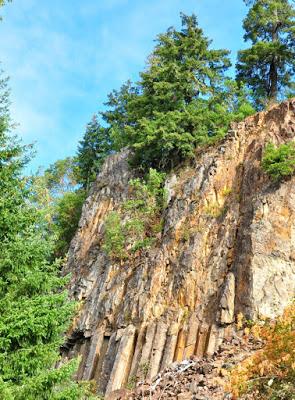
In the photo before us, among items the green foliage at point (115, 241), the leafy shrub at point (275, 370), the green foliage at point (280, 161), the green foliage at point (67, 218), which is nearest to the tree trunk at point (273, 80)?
the green foliage at point (280, 161)

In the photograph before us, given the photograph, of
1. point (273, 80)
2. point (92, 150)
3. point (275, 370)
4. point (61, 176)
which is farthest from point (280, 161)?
point (61, 176)

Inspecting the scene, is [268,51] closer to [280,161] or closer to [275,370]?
[280,161]

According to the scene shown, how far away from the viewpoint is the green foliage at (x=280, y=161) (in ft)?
61.5

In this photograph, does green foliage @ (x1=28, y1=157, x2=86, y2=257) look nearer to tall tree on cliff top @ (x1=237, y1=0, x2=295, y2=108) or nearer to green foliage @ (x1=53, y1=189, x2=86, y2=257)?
green foliage @ (x1=53, y1=189, x2=86, y2=257)

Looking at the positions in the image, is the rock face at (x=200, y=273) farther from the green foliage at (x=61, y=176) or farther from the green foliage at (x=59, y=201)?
the green foliage at (x=61, y=176)

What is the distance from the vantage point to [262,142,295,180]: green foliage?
1873 centimetres

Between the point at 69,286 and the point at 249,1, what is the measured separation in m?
21.8

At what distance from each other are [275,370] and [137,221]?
15567mm

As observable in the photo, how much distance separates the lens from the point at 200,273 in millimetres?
18766

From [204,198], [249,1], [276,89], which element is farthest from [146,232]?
[249,1]

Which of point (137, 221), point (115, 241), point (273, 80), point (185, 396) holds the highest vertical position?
point (273, 80)

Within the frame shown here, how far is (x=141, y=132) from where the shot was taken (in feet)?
90.9

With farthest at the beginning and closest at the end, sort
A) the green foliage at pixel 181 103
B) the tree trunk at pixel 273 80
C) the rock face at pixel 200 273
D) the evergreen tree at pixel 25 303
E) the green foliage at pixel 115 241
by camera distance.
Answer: the tree trunk at pixel 273 80, the green foliage at pixel 181 103, the green foliage at pixel 115 241, the rock face at pixel 200 273, the evergreen tree at pixel 25 303

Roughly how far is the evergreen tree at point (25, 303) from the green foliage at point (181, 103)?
15.1 metres
